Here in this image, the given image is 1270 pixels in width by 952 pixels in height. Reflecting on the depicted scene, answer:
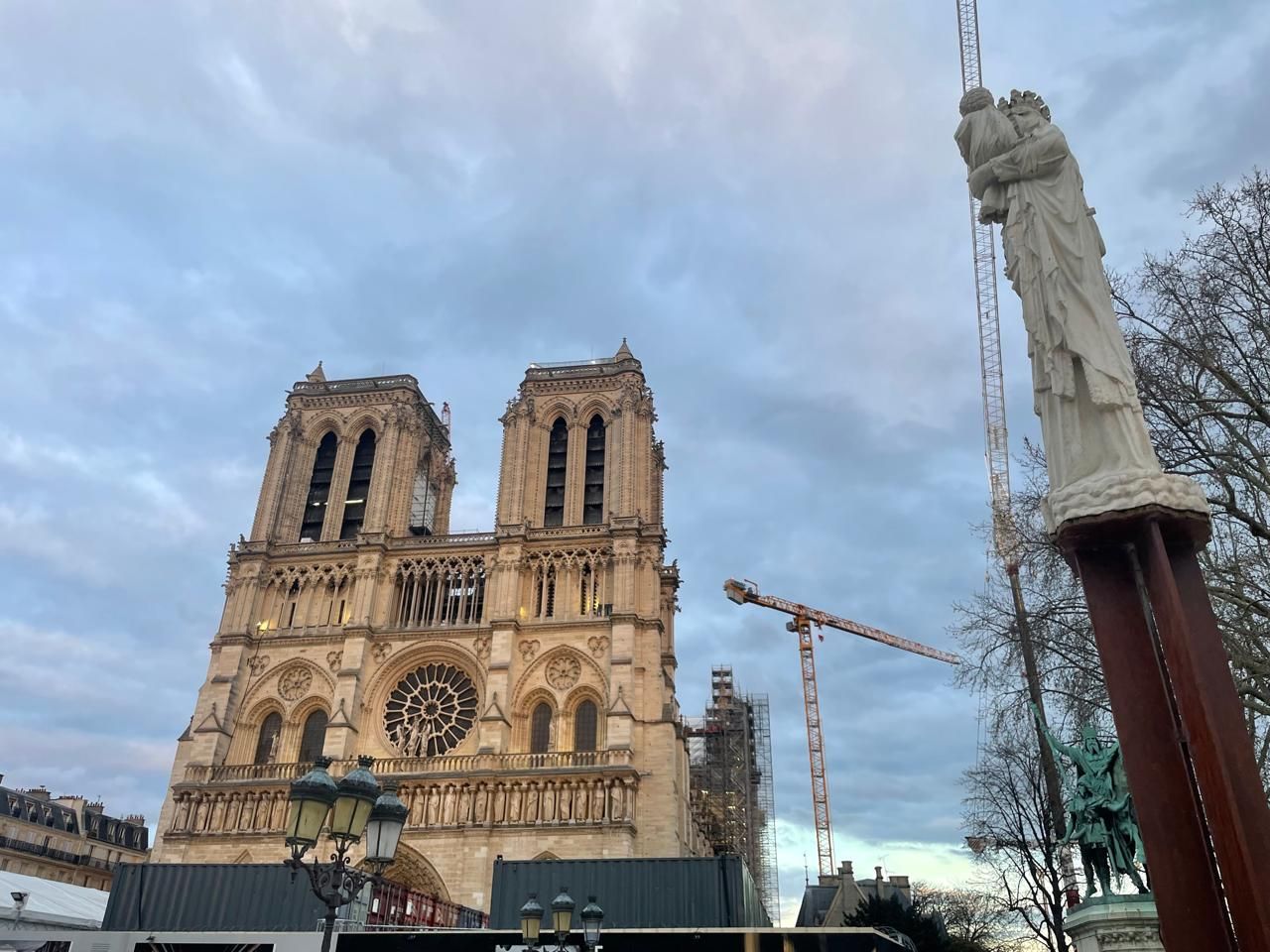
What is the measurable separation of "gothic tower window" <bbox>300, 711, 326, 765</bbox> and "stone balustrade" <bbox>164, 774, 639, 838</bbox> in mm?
2587

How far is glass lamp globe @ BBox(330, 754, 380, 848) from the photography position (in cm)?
848

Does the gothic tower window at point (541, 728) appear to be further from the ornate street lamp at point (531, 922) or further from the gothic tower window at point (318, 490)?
the ornate street lamp at point (531, 922)

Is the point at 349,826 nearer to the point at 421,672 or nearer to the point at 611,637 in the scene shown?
the point at 611,637

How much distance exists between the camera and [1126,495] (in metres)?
7.58

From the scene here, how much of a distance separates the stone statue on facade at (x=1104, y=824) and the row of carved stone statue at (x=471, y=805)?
27.2 m

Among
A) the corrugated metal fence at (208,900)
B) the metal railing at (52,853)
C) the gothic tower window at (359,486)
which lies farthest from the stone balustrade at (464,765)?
the metal railing at (52,853)

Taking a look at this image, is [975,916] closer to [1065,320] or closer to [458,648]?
[458,648]

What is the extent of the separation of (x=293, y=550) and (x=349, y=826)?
38.8 meters

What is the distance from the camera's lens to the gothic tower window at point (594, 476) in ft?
148

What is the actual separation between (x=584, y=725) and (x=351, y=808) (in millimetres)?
31639

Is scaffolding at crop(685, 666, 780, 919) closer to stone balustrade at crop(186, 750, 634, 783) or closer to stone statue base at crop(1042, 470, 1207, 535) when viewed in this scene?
stone balustrade at crop(186, 750, 634, 783)

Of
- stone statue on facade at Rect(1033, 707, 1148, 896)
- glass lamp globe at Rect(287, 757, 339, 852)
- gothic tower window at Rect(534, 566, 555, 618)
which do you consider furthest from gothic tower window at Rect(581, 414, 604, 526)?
glass lamp globe at Rect(287, 757, 339, 852)

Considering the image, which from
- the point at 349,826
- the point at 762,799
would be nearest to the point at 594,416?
the point at 349,826

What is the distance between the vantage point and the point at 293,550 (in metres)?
44.7
